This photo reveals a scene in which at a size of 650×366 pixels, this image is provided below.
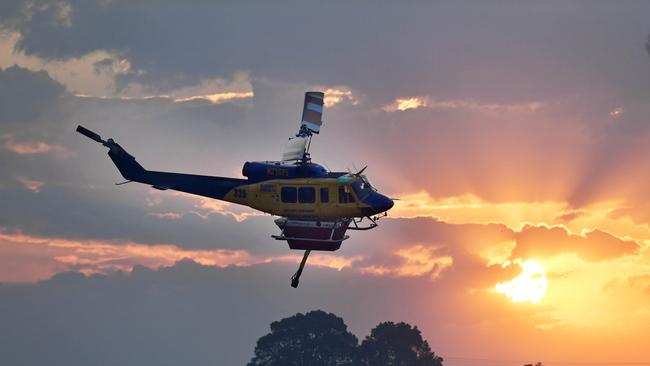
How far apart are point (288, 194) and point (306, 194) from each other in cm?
169

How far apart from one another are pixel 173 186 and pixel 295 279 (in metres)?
14.5

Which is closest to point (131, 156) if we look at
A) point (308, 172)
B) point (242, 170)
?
point (242, 170)

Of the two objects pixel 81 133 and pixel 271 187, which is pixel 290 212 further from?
pixel 81 133

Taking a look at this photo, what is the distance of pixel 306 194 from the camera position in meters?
94.2

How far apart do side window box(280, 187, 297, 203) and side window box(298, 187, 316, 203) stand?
555mm

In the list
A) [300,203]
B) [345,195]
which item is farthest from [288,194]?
[345,195]

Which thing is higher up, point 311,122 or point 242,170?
point 311,122

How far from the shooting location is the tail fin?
336ft

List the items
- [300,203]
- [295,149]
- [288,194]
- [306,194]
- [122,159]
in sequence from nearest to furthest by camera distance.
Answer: [306,194]
[300,203]
[288,194]
[295,149]
[122,159]

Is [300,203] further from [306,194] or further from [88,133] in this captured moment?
[88,133]

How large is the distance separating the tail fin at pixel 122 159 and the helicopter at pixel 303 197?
6405 millimetres

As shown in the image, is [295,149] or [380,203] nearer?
[380,203]

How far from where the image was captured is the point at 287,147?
101125 mm

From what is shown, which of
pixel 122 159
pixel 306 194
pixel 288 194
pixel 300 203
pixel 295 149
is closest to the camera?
pixel 306 194
